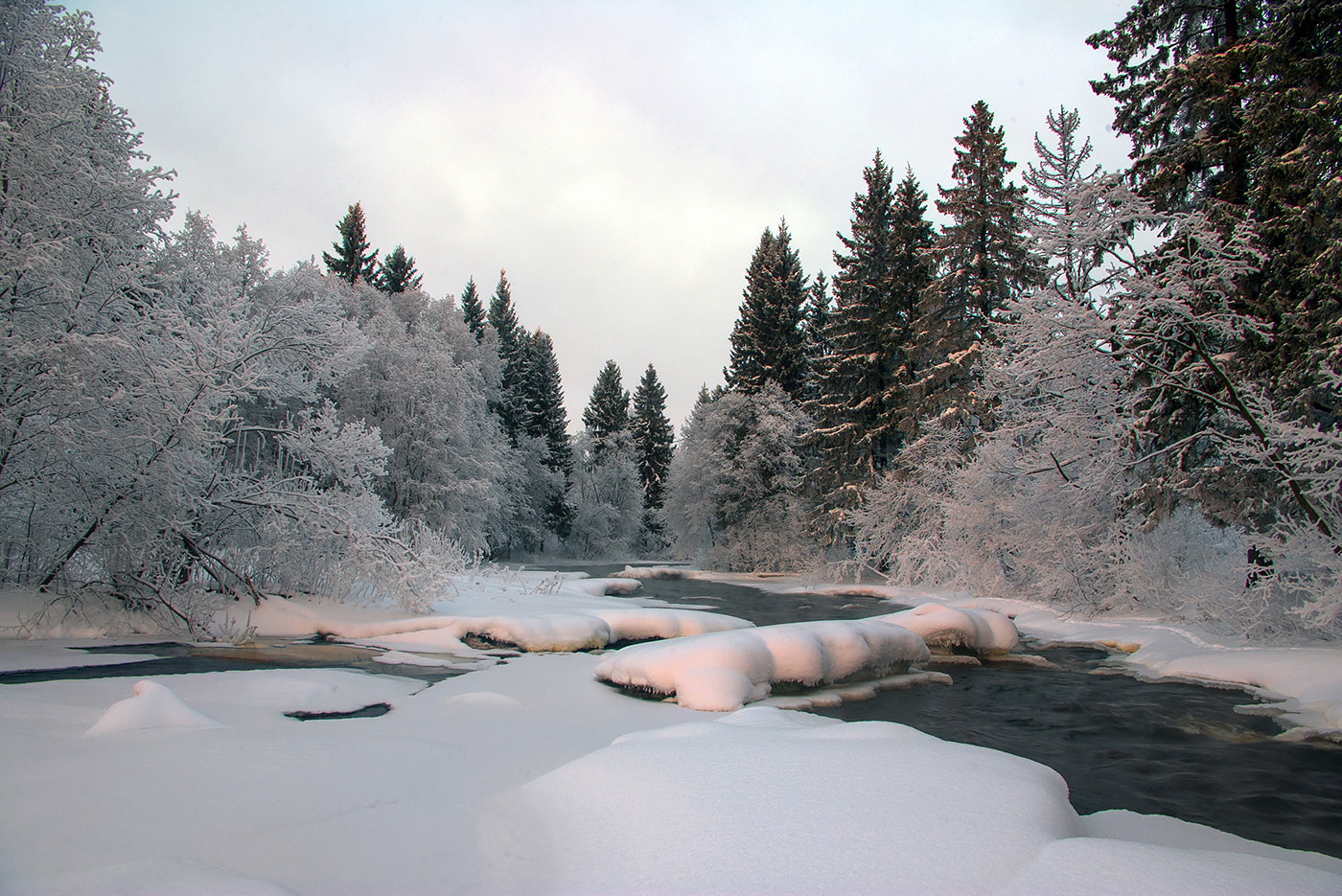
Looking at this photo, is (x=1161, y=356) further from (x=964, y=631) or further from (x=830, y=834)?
(x=830, y=834)

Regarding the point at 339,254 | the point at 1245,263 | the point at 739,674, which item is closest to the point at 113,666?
the point at 739,674

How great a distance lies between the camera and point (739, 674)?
7.98 meters

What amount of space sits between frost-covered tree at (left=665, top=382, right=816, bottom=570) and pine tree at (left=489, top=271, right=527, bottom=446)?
1465 centimetres

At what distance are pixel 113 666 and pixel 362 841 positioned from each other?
6736 millimetres

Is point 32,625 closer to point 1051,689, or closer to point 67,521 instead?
point 67,521

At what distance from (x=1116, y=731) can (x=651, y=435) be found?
175ft

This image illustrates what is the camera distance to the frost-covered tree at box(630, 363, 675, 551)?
58.7 meters

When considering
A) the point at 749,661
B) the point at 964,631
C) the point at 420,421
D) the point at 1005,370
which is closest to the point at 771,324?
the point at 420,421

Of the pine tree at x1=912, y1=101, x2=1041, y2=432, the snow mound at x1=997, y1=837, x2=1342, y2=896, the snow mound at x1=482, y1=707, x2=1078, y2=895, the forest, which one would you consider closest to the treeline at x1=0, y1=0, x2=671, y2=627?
the forest

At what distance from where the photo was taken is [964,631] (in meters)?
11.9

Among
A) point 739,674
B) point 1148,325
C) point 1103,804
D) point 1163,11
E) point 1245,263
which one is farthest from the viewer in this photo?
point 1163,11

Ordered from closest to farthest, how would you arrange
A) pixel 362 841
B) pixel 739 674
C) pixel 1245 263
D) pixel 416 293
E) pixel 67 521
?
1. pixel 362 841
2. pixel 739 674
3. pixel 67 521
4. pixel 1245 263
5. pixel 416 293

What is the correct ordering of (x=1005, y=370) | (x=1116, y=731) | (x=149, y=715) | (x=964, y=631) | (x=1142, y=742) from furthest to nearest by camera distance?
(x=1005, y=370), (x=964, y=631), (x=1116, y=731), (x=1142, y=742), (x=149, y=715)

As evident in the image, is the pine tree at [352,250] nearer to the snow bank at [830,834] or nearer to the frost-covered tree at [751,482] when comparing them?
the frost-covered tree at [751,482]
